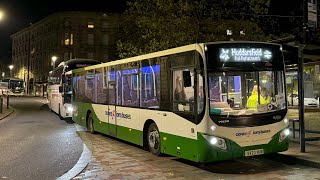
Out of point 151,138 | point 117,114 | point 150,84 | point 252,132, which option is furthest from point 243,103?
point 117,114

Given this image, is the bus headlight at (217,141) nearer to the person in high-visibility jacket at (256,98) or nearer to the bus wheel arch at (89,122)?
the person in high-visibility jacket at (256,98)

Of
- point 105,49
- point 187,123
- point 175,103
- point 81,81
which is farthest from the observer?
point 105,49

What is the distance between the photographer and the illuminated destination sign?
28.7 ft

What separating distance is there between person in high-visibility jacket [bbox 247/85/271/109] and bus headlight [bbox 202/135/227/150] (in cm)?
109

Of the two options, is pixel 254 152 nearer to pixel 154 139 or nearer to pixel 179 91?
pixel 179 91

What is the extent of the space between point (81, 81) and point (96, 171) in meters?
9.23

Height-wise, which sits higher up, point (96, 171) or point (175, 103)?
point (175, 103)

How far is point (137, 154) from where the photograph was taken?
11195 mm

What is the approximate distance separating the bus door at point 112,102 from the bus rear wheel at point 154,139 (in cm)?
269

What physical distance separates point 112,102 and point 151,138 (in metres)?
3.20

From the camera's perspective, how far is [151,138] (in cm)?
1094

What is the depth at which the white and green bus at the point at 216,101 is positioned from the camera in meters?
8.47

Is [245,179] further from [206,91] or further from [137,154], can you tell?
[137,154]

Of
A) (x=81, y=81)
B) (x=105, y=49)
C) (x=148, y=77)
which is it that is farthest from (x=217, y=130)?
(x=105, y=49)
